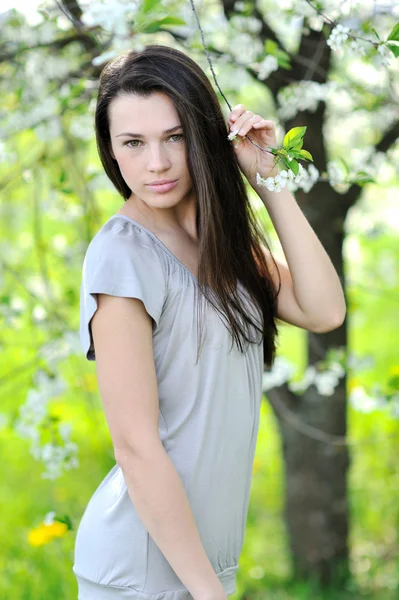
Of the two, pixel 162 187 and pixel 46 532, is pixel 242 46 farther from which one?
pixel 46 532

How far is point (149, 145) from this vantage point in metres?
1.22

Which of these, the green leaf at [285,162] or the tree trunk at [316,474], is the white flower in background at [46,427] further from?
the green leaf at [285,162]

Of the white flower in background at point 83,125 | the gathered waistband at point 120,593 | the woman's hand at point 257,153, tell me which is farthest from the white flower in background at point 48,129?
the gathered waistband at point 120,593

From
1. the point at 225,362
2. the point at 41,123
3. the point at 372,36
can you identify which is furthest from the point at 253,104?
the point at 225,362

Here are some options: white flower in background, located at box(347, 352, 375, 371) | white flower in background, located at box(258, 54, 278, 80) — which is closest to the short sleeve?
white flower in background, located at box(258, 54, 278, 80)

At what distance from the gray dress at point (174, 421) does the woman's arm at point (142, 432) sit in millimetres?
48

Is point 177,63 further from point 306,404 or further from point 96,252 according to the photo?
point 306,404

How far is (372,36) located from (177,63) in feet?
1.71

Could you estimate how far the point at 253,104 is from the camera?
300cm

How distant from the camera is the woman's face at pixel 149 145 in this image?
47.6 inches

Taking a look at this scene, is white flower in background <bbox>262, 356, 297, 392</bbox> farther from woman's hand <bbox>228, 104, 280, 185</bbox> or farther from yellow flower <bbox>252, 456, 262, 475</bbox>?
yellow flower <bbox>252, 456, 262, 475</bbox>

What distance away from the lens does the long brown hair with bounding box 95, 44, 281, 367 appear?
1219 millimetres

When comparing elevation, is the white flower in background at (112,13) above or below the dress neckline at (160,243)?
above

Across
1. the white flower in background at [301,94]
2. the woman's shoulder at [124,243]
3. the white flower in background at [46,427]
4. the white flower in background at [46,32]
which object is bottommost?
the white flower in background at [46,427]
